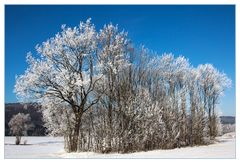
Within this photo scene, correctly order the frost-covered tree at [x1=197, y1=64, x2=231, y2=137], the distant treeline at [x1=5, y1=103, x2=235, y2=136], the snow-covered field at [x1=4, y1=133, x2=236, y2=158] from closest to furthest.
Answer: the snow-covered field at [x1=4, y1=133, x2=236, y2=158] → the distant treeline at [x1=5, y1=103, x2=235, y2=136] → the frost-covered tree at [x1=197, y1=64, x2=231, y2=137]

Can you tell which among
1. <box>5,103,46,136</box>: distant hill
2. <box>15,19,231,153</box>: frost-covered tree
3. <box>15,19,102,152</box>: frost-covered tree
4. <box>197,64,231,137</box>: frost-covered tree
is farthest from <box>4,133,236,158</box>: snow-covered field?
<box>197,64,231,137</box>: frost-covered tree

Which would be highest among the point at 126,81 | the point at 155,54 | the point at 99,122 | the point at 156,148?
the point at 155,54

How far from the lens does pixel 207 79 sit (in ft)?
50.2

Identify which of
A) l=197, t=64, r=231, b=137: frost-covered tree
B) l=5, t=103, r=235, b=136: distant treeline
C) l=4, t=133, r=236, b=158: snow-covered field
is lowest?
l=4, t=133, r=236, b=158: snow-covered field

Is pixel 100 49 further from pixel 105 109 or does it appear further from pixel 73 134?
pixel 73 134

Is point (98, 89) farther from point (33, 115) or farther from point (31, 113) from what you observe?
point (33, 115)

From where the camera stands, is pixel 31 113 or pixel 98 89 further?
pixel 31 113

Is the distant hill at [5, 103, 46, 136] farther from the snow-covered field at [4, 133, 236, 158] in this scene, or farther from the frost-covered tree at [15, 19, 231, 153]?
the snow-covered field at [4, 133, 236, 158]

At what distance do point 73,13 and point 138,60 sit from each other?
3236 millimetres

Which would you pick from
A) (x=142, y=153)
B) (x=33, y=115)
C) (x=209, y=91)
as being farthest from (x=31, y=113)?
(x=209, y=91)

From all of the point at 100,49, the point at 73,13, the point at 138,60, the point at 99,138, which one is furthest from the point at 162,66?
the point at 73,13

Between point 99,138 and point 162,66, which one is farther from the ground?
point 162,66

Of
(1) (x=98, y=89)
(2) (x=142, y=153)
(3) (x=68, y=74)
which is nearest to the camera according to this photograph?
(2) (x=142, y=153)
